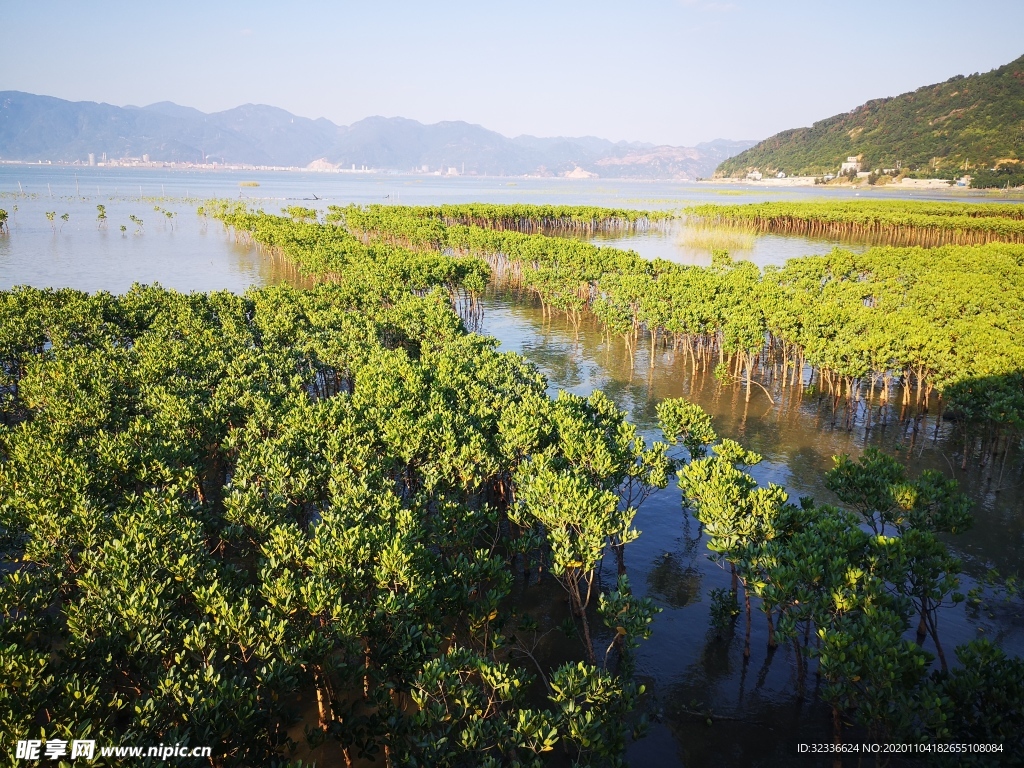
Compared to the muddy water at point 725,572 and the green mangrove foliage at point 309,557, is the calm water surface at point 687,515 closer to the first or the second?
the muddy water at point 725,572

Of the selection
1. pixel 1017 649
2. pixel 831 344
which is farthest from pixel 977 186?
pixel 1017 649

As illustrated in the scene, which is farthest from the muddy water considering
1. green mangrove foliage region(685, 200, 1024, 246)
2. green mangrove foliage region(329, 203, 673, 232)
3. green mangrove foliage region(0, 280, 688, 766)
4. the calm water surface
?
green mangrove foliage region(685, 200, 1024, 246)

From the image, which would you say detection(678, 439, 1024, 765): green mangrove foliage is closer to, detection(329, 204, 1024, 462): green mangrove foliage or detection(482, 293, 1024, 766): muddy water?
detection(482, 293, 1024, 766): muddy water

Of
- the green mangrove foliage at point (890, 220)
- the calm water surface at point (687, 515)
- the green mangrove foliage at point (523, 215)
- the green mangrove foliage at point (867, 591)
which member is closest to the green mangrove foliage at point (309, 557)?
the calm water surface at point (687, 515)

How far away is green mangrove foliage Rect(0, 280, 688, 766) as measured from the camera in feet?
30.6

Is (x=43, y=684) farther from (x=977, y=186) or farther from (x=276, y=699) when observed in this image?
(x=977, y=186)

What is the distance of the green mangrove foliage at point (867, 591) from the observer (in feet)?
29.8

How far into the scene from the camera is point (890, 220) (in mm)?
84188

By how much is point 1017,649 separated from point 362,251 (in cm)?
4874

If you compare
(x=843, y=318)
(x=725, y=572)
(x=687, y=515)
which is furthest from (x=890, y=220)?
(x=725, y=572)

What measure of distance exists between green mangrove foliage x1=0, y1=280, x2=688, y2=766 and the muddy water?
140 cm

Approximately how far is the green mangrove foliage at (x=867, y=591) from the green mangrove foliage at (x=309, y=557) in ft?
8.22

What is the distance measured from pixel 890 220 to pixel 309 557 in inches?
3863

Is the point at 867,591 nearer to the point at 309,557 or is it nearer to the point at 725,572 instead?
the point at 725,572
